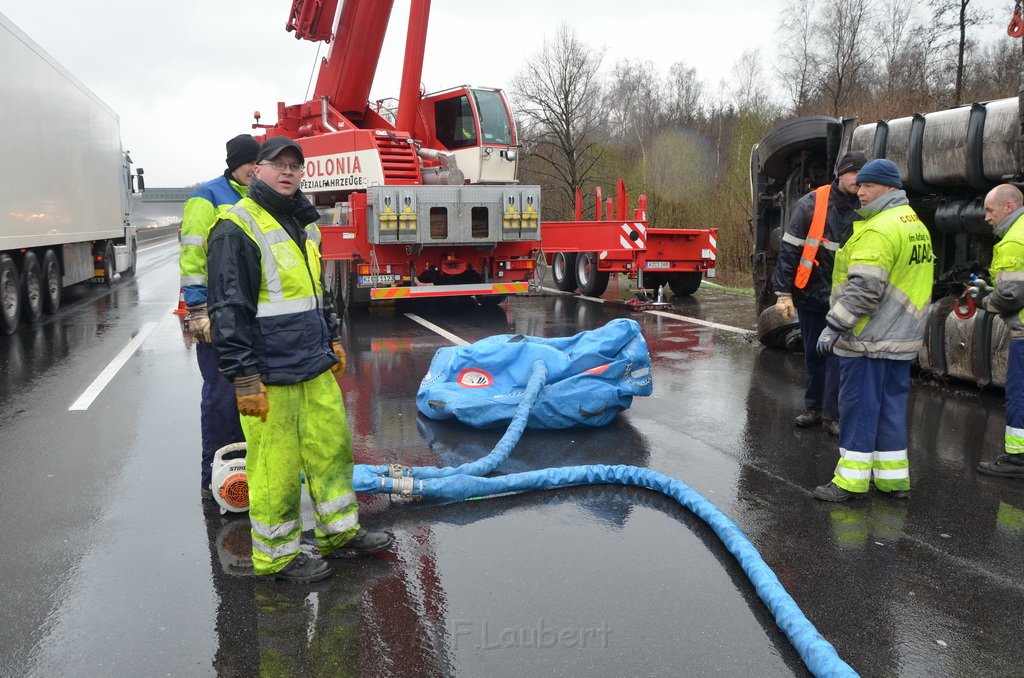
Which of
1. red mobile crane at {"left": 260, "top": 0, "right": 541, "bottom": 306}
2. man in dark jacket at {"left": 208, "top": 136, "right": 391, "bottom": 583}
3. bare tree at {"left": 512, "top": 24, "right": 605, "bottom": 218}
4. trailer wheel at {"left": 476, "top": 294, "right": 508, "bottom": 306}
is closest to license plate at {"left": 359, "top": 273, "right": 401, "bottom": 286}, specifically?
red mobile crane at {"left": 260, "top": 0, "right": 541, "bottom": 306}

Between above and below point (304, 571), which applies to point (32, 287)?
above

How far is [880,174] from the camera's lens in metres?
4.56

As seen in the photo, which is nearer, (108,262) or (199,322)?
(199,322)

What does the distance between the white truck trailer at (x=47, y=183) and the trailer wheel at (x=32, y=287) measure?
14mm

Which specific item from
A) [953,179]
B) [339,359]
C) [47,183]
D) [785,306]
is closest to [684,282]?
[953,179]

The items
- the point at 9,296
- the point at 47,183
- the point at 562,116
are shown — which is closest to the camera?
the point at 9,296

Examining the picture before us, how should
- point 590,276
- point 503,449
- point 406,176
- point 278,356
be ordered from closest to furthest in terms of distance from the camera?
1. point 278,356
2. point 503,449
3. point 406,176
4. point 590,276

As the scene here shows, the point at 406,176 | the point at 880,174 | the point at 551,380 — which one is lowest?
the point at 551,380

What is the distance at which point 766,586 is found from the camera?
3.36 metres

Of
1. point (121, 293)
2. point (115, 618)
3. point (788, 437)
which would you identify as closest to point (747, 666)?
point (115, 618)

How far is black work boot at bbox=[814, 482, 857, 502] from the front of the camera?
14.9 feet

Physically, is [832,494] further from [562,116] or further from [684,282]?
[562,116]

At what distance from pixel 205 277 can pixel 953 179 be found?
5.85 meters

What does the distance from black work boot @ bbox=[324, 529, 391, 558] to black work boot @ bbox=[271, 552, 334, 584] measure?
20cm
